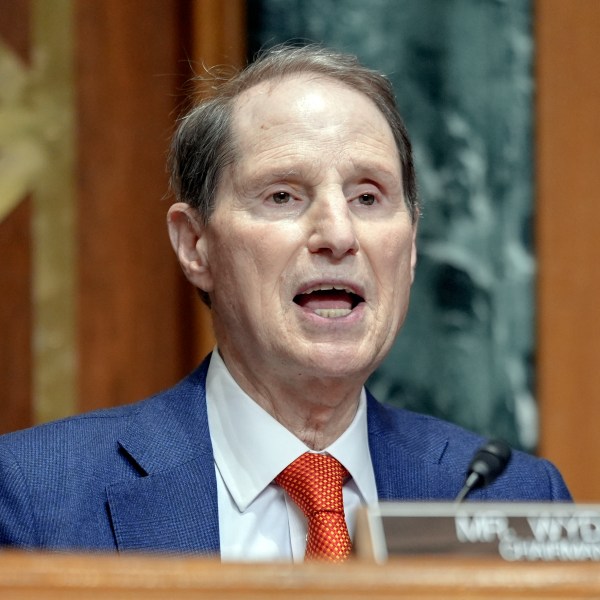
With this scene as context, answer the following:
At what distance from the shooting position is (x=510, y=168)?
11.1ft

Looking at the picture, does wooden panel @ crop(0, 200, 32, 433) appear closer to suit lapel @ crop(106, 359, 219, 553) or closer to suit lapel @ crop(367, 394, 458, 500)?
suit lapel @ crop(106, 359, 219, 553)

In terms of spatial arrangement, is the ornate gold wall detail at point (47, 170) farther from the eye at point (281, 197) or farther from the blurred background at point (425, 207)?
the eye at point (281, 197)

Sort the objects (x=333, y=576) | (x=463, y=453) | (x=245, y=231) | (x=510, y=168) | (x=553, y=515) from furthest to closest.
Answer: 1. (x=510, y=168)
2. (x=463, y=453)
3. (x=245, y=231)
4. (x=553, y=515)
5. (x=333, y=576)

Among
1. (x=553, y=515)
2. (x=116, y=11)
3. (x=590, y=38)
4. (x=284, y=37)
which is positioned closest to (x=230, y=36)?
(x=284, y=37)

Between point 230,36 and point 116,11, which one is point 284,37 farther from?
point 116,11

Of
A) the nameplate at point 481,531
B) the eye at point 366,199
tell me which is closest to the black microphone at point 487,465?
the nameplate at point 481,531

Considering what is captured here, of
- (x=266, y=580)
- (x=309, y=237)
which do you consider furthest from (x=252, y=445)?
→ (x=266, y=580)

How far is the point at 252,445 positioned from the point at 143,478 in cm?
21

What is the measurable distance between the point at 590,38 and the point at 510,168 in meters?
0.44

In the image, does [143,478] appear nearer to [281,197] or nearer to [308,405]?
[308,405]

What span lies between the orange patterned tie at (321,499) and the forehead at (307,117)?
22.8 inches

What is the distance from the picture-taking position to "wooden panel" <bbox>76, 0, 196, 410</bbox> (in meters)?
3.46

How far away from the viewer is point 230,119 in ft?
7.65

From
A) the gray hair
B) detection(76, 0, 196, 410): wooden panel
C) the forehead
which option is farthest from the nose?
detection(76, 0, 196, 410): wooden panel
